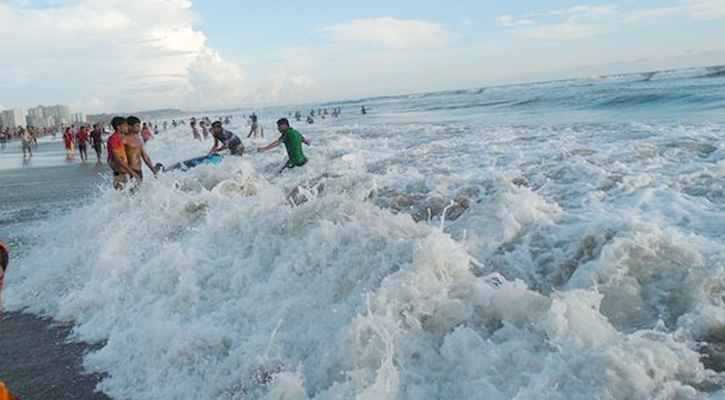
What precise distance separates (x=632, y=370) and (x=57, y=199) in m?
14.0

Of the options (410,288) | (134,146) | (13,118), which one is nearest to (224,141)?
(134,146)

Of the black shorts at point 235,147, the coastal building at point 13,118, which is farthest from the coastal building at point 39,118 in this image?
the black shorts at point 235,147

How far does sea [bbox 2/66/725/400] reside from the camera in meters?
3.68

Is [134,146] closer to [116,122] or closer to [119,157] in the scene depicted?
[119,157]

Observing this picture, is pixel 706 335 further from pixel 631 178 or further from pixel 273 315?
pixel 631 178

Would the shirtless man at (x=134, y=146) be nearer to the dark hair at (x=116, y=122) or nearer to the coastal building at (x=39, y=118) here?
the dark hair at (x=116, y=122)

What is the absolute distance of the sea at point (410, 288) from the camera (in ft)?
12.1

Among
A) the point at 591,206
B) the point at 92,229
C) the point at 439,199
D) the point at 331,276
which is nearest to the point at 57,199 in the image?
the point at 92,229

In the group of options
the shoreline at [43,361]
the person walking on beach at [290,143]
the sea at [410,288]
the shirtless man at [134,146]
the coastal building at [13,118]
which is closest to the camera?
the sea at [410,288]

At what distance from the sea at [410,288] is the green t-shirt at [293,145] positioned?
117 inches

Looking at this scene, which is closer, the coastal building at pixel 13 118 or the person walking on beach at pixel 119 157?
the person walking on beach at pixel 119 157

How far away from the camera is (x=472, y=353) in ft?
12.7

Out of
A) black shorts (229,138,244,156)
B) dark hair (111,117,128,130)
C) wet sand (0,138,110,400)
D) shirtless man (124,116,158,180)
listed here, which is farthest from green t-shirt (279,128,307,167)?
wet sand (0,138,110,400)

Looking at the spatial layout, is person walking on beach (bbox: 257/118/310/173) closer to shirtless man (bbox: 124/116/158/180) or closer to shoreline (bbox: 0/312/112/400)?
shirtless man (bbox: 124/116/158/180)
